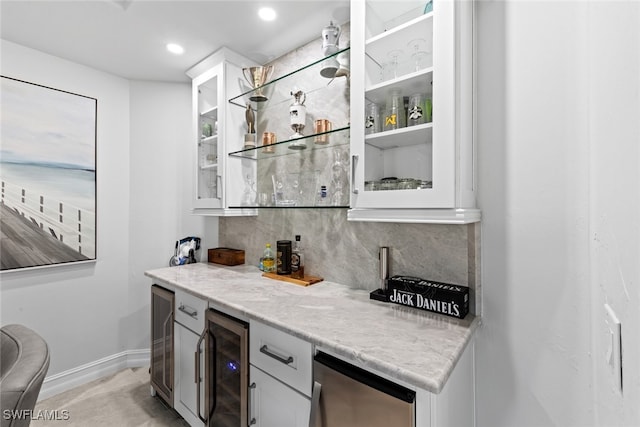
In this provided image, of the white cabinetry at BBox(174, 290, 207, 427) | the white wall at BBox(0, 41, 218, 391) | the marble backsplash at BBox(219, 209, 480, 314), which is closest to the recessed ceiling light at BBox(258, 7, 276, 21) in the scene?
the marble backsplash at BBox(219, 209, 480, 314)

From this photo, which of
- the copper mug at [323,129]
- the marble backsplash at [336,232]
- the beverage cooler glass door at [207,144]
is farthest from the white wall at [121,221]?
the copper mug at [323,129]

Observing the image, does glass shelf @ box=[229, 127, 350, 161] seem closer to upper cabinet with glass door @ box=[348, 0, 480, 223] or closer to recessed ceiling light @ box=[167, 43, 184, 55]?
upper cabinet with glass door @ box=[348, 0, 480, 223]

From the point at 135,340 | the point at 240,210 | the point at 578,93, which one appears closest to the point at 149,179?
the point at 240,210

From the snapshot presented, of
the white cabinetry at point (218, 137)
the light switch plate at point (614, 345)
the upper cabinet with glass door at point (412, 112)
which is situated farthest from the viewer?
the white cabinetry at point (218, 137)

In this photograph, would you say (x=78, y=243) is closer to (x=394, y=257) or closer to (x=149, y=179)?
(x=149, y=179)

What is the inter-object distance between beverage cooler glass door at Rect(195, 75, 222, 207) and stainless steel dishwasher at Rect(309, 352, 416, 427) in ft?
5.07

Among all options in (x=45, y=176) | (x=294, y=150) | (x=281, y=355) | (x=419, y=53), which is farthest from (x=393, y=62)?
(x=45, y=176)

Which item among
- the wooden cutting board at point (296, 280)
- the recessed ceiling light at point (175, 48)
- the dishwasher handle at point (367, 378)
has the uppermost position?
the recessed ceiling light at point (175, 48)

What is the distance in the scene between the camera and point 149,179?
267cm

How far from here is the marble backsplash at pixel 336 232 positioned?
1.35m

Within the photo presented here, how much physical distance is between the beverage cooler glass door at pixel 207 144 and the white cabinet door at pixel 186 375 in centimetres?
92

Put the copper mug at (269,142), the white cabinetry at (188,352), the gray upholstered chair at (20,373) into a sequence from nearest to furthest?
the gray upholstered chair at (20,373), the white cabinetry at (188,352), the copper mug at (269,142)

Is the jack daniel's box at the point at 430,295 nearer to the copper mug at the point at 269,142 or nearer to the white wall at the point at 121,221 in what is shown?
the copper mug at the point at 269,142

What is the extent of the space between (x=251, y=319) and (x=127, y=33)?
2.04 metres
